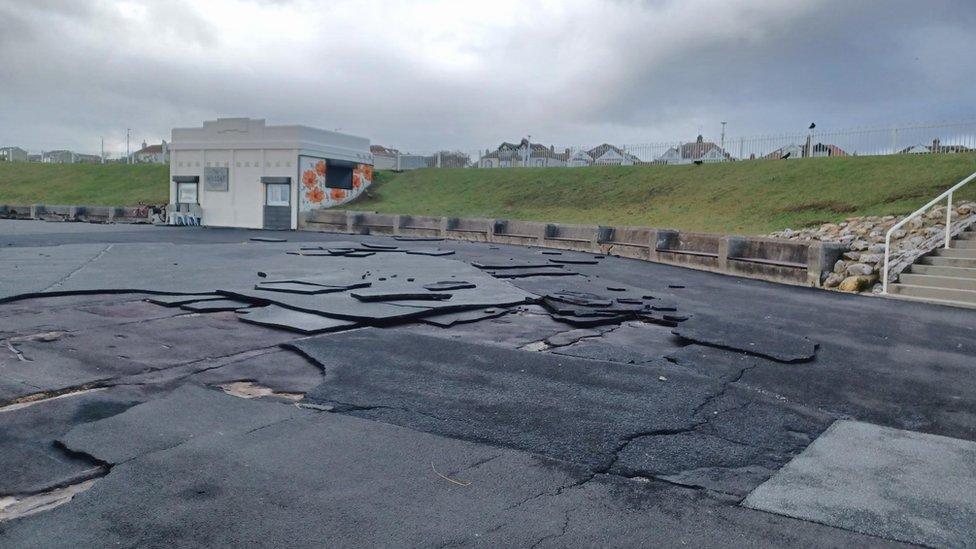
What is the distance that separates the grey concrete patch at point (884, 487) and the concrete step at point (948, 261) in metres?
11.6

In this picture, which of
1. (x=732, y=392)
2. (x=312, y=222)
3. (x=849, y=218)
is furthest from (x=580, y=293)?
(x=312, y=222)

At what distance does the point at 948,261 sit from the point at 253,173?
35.4 m

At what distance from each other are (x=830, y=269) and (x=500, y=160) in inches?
1599

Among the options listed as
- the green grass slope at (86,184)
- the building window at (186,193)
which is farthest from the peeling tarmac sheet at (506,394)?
the green grass slope at (86,184)

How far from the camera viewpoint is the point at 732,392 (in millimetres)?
7219

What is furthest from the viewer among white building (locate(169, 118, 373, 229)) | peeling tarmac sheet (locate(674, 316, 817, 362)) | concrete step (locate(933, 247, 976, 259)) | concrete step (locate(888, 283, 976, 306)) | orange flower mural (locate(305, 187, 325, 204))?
orange flower mural (locate(305, 187, 325, 204))

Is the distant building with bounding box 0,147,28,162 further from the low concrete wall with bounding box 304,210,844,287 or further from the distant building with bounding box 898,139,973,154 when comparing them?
the distant building with bounding box 898,139,973,154

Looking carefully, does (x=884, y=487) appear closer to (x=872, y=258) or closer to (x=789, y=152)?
(x=872, y=258)

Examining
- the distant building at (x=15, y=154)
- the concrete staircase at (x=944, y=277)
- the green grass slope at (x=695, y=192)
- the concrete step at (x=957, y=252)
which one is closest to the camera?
the concrete staircase at (x=944, y=277)

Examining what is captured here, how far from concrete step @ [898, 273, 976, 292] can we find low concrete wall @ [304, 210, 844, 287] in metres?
1.71

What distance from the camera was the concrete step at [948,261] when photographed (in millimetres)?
15445

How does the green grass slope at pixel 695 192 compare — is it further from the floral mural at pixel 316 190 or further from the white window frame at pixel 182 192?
the white window frame at pixel 182 192

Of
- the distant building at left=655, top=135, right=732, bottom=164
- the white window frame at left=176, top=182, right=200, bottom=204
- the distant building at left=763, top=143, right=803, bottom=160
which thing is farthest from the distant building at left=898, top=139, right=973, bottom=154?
the white window frame at left=176, top=182, right=200, bottom=204

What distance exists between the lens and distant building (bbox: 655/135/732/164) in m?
41.2
